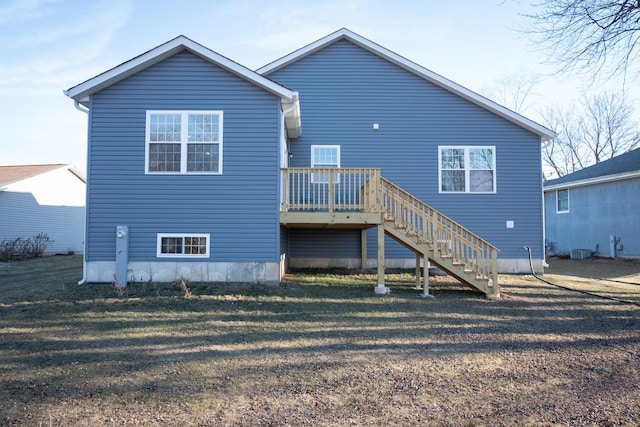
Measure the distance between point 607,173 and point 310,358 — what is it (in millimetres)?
17919

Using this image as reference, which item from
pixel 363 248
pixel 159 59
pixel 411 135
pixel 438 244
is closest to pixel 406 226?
pixel 438 244

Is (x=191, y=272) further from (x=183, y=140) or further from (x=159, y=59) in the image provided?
(x=159, y=59)

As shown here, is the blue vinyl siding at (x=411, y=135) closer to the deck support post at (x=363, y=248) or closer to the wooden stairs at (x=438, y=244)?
the deck support post at (x=363, y=248)

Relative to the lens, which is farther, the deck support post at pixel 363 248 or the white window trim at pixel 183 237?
the deck support post at pixel 363 248

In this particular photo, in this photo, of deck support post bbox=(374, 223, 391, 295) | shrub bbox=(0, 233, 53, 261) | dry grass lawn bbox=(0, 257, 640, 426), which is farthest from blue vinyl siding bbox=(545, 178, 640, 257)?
shrub bbox=(0, 233, 53, 261)

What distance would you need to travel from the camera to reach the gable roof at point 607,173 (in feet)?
55.5

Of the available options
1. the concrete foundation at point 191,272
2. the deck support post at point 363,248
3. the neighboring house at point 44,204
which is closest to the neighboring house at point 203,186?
the concrete foundation at point 191,272

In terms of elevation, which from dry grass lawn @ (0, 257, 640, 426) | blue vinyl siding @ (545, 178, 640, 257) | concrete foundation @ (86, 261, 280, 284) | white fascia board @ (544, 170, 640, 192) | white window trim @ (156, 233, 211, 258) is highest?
white fascia board @ (544, 170, 640, 192)

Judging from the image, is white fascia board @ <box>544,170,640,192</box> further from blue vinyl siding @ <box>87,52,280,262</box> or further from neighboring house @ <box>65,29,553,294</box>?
blue vinyl siding @ <box>87,52,280,262</box>

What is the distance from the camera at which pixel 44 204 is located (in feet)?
71.8

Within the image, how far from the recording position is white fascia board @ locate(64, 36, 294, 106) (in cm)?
924

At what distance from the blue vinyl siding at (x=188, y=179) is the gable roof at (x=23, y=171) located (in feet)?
45.6

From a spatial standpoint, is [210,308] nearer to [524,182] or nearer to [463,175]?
[463,175]

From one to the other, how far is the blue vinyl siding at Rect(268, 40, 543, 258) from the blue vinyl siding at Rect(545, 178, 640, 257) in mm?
6931
